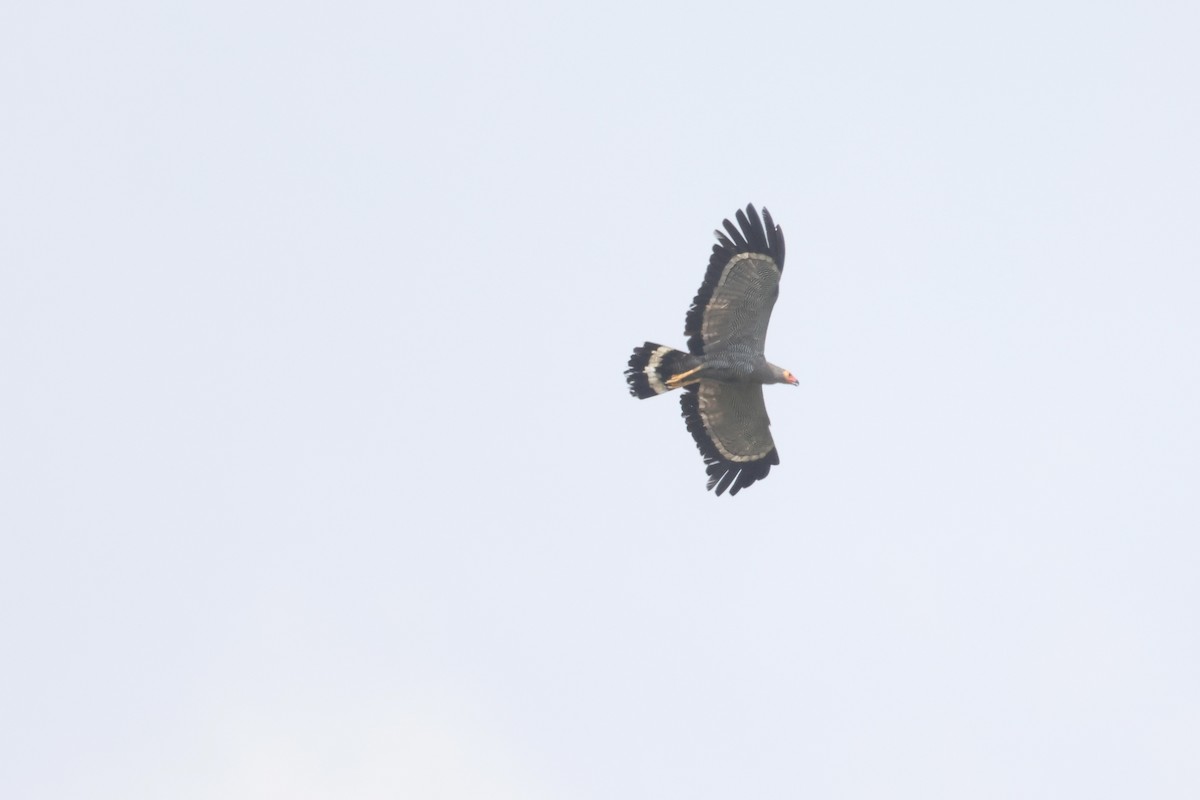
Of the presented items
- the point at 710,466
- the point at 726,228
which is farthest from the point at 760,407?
the point at 726,228

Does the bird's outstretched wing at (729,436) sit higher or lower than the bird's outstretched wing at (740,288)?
lower

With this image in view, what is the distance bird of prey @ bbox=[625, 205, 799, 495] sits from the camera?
1236 inches

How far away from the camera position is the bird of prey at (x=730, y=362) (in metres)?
31.4

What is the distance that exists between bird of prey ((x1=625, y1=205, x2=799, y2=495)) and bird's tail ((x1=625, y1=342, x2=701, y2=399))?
0.02m

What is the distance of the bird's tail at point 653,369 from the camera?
32.8 metres

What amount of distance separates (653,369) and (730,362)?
1414mm

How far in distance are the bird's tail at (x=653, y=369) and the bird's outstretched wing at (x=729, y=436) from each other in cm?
72

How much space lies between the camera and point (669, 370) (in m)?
32.9

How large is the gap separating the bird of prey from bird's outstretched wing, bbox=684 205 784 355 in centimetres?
2

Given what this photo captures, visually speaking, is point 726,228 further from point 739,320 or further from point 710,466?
point 710,466

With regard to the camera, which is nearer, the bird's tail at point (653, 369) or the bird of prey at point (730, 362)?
the bird of prey at point (730, 362)

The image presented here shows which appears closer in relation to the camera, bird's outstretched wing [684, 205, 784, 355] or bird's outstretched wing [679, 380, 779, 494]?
bird's outstretched wing [684, 205, 784, 355]

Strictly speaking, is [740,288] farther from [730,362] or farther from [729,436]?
[729,436]

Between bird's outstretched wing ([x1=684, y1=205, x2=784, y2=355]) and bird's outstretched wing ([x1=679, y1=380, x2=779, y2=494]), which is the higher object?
bird's outstretched wing ([x1=684, y1=205, x2=784, y2=355])
